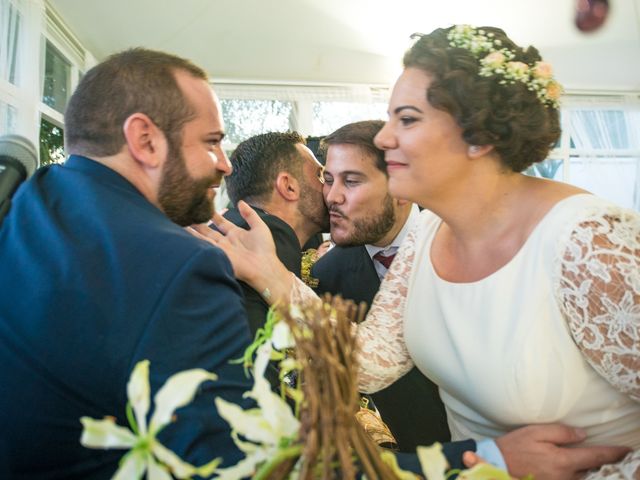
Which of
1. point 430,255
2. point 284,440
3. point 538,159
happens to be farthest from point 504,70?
point 284,440

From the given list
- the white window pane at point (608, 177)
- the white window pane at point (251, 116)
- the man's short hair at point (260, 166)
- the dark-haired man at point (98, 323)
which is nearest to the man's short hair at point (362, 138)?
the man's short hair at point (260, 166)

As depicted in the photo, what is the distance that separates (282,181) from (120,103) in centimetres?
100

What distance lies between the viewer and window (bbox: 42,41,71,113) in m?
5.67

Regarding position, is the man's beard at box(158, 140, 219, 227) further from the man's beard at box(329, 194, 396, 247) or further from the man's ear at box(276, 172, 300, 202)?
the man's beard at box(329, 194, 396, 247)

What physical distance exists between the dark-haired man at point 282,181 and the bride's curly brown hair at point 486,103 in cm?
87

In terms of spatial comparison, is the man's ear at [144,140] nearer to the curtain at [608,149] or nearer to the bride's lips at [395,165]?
the bride's lips at [395,165]

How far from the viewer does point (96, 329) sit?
38.1 inches

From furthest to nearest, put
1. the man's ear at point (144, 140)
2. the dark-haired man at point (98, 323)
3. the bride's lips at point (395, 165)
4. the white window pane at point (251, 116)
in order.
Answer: the white window pane at point (251, 116), the bride's lips at point (395, 165), the man's ear at point (144, 140), the dark-haired man at point (98, 323)

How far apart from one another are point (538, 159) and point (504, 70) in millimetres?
264

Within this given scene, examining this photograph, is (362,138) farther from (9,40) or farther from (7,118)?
(9,40)

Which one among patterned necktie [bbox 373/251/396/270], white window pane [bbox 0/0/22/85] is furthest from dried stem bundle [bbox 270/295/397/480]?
A: white window pane [bbox 0/0/22/85]

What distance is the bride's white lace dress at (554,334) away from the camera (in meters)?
1.22

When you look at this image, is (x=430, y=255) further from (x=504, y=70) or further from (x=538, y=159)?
(x=504, y=70)

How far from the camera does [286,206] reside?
238 cm
